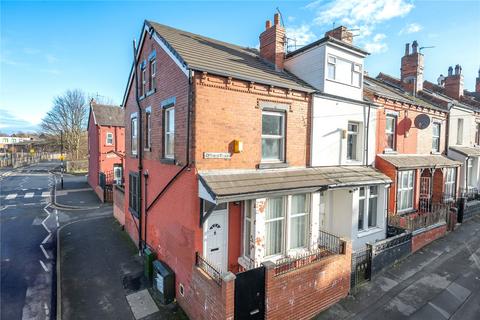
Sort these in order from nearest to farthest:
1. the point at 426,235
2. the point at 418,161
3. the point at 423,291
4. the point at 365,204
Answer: the point at 423,291
the point at 365,204
the point at 426,235
the point at 418,161

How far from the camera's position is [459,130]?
18.3 m

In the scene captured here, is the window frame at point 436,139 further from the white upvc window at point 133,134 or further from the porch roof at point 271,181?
the white upvc window at point 133,134

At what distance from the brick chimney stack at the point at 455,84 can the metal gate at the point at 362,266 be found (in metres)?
20.0

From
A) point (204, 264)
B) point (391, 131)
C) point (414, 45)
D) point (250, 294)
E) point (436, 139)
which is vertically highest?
point (414, 45)

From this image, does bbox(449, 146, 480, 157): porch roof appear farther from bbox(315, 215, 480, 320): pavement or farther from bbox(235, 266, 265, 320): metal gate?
bbox(235, 266, 265, 320): metal gate

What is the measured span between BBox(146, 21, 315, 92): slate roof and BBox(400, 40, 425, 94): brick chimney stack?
11984mm

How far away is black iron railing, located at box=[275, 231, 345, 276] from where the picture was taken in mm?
7681

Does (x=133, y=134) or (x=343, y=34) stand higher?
(x=343, y=34)

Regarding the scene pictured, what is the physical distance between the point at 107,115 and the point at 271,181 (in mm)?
27215

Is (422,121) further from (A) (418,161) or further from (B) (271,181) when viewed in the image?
(B) (271,181)

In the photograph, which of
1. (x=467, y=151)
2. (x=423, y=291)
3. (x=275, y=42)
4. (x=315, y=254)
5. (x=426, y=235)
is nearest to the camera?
(x=423, y=291)

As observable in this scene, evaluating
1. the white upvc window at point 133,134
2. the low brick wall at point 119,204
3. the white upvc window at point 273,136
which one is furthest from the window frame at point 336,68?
the low brick wall at point 119,204

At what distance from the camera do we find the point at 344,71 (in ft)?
35.7

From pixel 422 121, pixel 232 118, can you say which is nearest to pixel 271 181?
pixel 232 118
